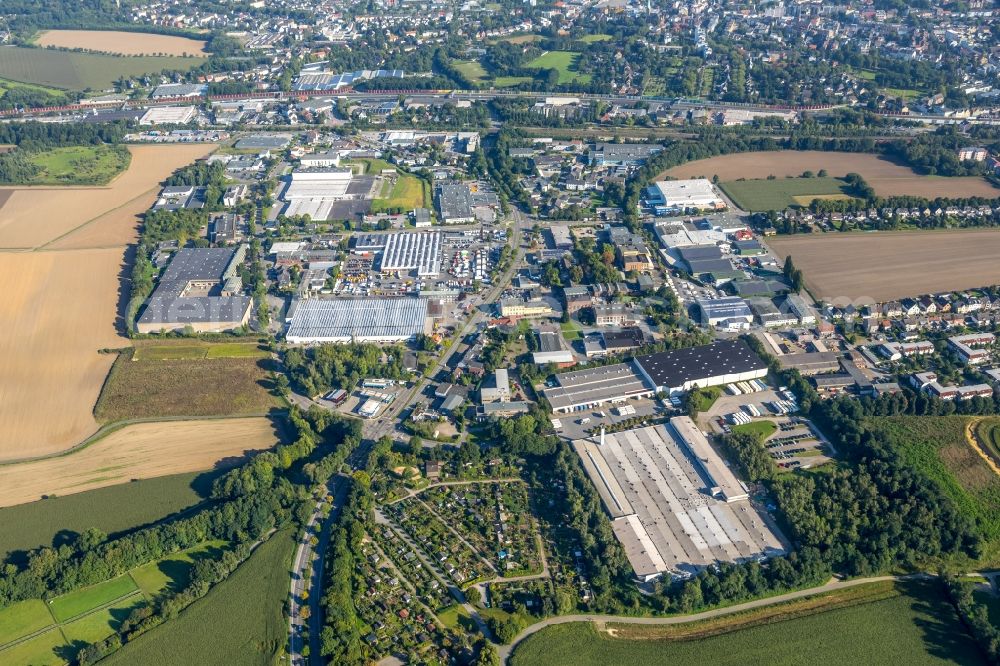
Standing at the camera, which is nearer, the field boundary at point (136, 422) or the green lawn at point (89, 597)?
the green lawn at point (89, 597)

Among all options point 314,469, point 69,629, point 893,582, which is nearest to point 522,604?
point 314,469

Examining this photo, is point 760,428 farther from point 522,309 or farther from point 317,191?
point 317,191

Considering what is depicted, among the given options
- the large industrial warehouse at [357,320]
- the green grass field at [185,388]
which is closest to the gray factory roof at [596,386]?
the large industrial warehouse at [357,320]

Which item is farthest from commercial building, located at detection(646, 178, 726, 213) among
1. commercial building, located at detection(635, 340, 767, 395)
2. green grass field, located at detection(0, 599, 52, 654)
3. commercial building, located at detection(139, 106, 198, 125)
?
commercial building, located at detection(139, 106, 198, 125)

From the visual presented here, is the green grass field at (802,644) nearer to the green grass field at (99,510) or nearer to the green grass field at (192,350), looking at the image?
the green grass field at (99,510)

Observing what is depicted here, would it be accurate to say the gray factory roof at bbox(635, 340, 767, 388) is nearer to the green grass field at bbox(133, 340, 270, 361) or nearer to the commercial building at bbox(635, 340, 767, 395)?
the commercial building at bbox(635, 340, 767, 395)

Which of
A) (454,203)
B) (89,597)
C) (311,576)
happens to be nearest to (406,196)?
(454,203)
